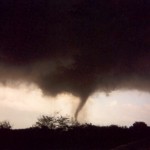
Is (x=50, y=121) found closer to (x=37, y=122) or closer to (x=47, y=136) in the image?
(x=37, y=122)

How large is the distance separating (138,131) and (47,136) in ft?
30.5

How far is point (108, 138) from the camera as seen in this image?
4028 centimetres

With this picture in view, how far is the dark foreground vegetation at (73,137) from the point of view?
39031 millimetres

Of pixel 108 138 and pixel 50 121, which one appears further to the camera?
pixel 50 121

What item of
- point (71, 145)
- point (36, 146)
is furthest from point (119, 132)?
point (36, 146)

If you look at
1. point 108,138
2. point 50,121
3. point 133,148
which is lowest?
point 133,148

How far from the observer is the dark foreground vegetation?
1537 inches

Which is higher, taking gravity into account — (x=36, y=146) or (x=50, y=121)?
(x=50, y=121)

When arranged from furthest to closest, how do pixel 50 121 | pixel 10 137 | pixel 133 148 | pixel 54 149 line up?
pixel 50 121, pixel 10 137, pixel 54 149, pixel 133 148

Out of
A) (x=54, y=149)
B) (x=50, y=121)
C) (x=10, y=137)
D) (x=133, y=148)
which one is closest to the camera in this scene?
(x=133, y=148)

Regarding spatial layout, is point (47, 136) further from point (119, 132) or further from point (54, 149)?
point (119, 132)

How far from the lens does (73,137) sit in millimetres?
41031

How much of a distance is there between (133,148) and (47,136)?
14.1 metres

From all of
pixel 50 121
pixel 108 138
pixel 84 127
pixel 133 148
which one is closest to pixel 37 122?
pixel 50 121
